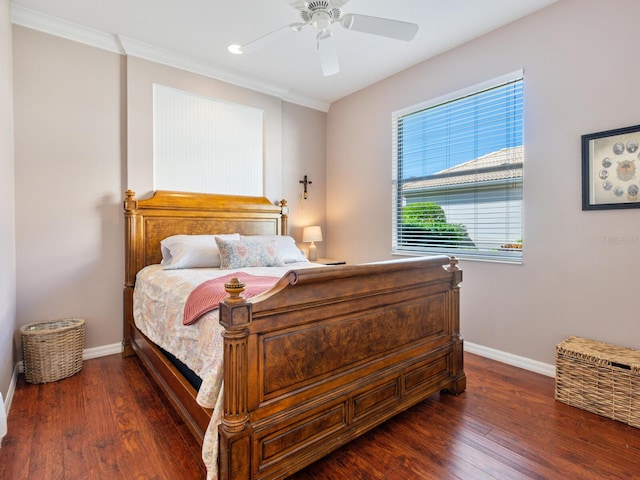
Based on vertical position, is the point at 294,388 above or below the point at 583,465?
above

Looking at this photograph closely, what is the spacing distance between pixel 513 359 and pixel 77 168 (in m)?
4.00

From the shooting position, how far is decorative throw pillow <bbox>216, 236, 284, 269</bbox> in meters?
2.95

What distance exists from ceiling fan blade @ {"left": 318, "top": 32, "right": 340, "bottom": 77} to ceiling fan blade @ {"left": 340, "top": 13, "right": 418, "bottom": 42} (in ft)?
0.62

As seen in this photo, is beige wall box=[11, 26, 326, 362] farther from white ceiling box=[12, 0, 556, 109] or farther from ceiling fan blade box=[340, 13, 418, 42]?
ceiling fan blade box=[340, 13, 418, 42]

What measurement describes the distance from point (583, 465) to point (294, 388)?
1442 millimetres

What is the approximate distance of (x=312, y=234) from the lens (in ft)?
13.8

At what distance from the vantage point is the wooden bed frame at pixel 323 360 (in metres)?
1.37

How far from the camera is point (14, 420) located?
2045 millimetres

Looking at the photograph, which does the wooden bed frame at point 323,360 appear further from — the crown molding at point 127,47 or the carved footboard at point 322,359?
the crown molding at point 127,47

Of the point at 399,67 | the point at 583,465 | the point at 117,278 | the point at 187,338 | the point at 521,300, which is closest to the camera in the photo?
the point at 583,465

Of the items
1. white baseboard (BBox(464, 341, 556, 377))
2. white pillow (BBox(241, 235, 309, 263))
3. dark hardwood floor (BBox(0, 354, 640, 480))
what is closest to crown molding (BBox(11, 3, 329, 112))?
white pillow (BBox(241, 235, 309, 263))

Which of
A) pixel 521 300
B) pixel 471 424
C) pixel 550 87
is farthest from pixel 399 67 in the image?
pixel 471 424

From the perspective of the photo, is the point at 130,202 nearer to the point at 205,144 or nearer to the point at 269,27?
the point at 205,144

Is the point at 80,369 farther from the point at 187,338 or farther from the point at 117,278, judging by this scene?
the point at 187,338
